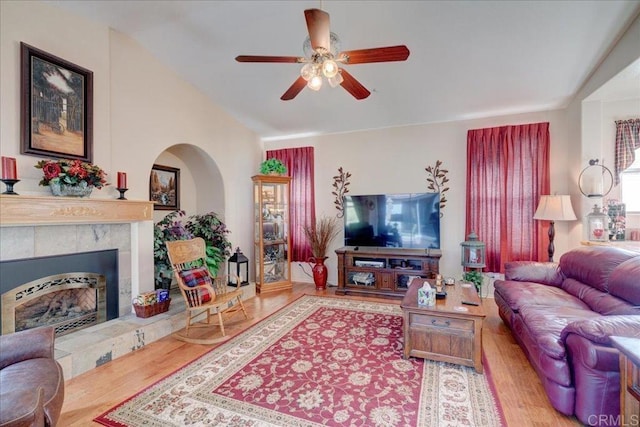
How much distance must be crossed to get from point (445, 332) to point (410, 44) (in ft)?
9.08

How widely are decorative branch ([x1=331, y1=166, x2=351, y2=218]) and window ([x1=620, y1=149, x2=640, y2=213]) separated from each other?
3727 mm

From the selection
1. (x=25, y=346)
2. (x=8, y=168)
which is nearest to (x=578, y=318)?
(x=25, y=346)

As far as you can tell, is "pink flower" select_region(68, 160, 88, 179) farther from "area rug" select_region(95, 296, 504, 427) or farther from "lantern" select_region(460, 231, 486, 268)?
"lantern" select_region(460, 231, 486, 268)

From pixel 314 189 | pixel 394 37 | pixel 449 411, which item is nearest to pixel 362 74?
pixel 394 37

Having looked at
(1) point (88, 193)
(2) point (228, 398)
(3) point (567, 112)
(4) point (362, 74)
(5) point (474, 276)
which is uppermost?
(4) point (362, 74)

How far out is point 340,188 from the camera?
5.16 meters

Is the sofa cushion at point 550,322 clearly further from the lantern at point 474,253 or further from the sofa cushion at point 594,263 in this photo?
the lantern at point 474,253

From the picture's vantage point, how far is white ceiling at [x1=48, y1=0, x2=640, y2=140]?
2551 mm

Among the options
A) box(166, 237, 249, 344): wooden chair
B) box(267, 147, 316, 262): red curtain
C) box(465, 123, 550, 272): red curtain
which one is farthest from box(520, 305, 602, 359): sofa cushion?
box(267, 147, 316, 262): red curtain

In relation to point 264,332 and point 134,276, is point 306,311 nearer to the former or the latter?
point 264,332

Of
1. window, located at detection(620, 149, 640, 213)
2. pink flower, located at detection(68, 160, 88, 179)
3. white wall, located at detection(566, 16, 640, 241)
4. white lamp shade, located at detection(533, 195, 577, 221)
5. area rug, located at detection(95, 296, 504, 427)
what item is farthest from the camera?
window, located at detection(620, 149, 640, 213)

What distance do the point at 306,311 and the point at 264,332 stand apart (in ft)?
2.55

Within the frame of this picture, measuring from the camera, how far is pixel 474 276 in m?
3.95

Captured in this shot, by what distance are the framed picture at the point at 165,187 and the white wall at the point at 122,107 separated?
0.26m
